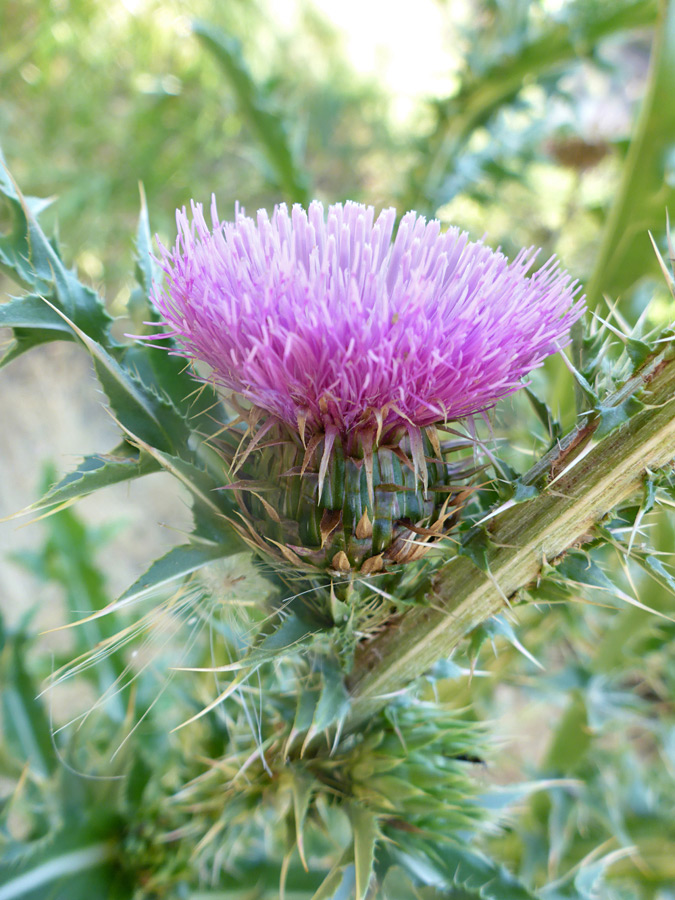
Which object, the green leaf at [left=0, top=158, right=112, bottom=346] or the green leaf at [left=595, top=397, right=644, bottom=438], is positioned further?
the green leaf at [left=0, top=158, right=112, bottom=346]

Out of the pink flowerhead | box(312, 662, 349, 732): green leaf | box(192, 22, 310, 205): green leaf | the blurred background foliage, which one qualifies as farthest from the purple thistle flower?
box(192, 22, 310, 205): green leaf

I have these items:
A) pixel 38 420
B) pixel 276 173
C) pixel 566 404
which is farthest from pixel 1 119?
pixel 566 404

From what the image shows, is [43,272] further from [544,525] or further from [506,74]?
→ [506,74]

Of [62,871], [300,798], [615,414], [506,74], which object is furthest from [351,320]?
[506,74]

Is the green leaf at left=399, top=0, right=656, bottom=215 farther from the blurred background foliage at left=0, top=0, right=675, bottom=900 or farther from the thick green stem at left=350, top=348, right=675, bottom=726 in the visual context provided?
the thick green stem at left=350, top=348, right=675, bottom=726

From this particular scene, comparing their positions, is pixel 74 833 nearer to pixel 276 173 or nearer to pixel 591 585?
pixel 591 585

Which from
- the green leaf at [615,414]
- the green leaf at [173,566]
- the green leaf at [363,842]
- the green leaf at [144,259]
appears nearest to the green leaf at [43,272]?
the green leaf at [144,259]
